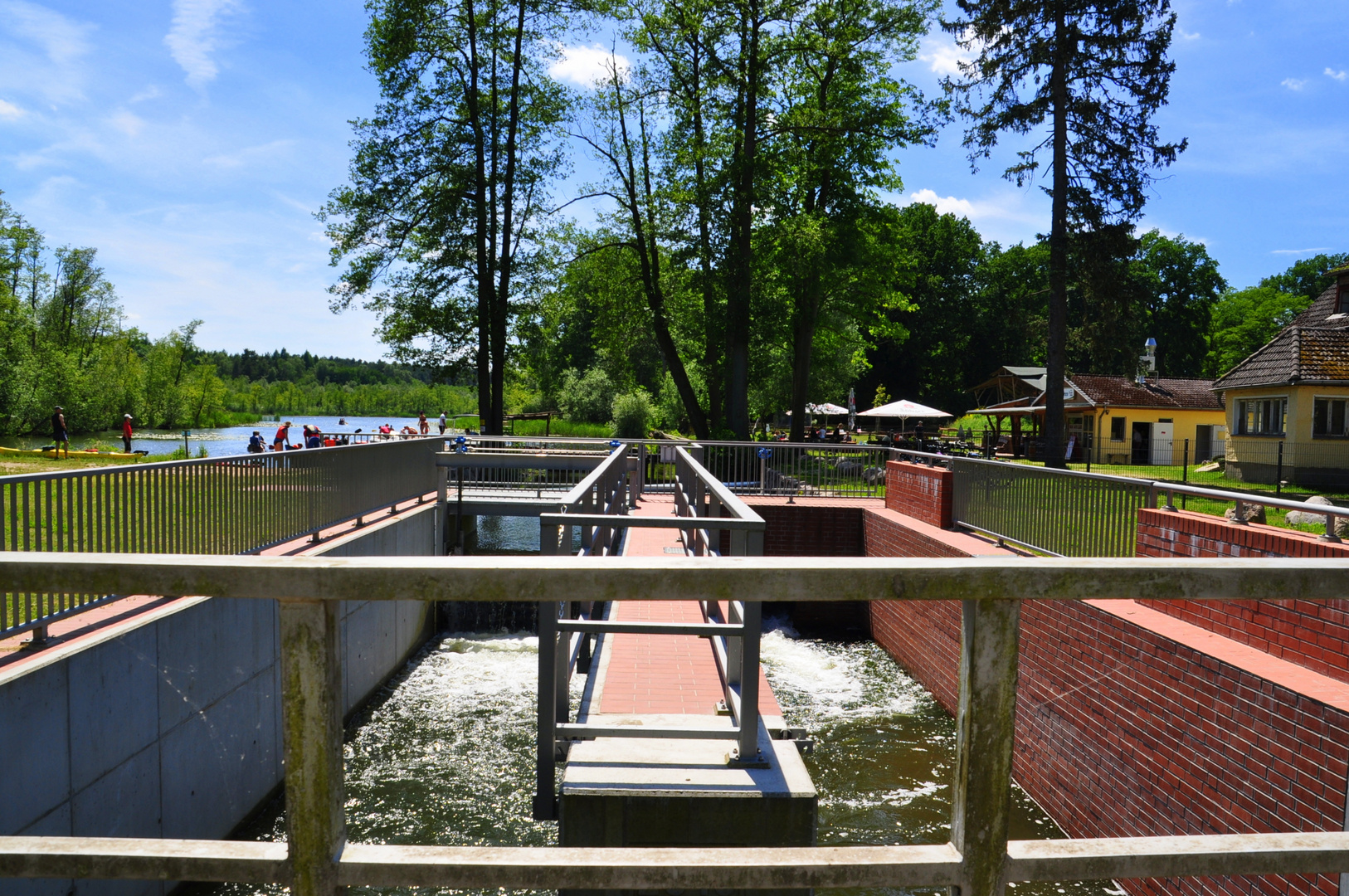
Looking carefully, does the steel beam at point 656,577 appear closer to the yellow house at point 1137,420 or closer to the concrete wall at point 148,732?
the concrete wall at point 148,732

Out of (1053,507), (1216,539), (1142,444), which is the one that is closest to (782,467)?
(1053,507)

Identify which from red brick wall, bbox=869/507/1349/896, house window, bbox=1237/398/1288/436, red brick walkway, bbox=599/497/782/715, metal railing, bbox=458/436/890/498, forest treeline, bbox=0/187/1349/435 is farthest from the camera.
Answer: forest treeline, bbox=0/187/1349/435

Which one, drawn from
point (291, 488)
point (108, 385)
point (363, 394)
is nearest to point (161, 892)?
point (291, 488)

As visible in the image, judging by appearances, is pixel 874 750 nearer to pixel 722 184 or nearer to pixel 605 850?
pixel 605 850

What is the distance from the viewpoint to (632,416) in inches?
2062

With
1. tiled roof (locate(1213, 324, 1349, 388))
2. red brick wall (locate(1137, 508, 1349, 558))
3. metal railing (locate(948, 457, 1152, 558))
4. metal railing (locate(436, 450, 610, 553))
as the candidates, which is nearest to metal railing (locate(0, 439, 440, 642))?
metal railing (locate(436, 450, 610, 553))

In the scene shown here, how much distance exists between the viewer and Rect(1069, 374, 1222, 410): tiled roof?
4334 centimetres

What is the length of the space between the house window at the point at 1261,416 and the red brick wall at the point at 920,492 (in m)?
17.7

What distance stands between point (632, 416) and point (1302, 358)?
110ft

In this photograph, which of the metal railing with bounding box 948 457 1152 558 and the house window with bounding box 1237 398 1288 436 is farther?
the house window with bounding box 1237 398 1288 436

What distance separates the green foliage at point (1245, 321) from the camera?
75812 mm

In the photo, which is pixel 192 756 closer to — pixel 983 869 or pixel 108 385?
pixel 983 869

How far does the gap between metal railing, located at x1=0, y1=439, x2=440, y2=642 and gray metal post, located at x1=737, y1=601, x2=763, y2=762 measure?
2.77 meters

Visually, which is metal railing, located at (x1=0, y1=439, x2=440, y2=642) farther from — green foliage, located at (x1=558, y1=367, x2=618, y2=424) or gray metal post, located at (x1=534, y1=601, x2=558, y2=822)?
green foliage, located at (x1=558, y1=367, x2=618, y2=424)
